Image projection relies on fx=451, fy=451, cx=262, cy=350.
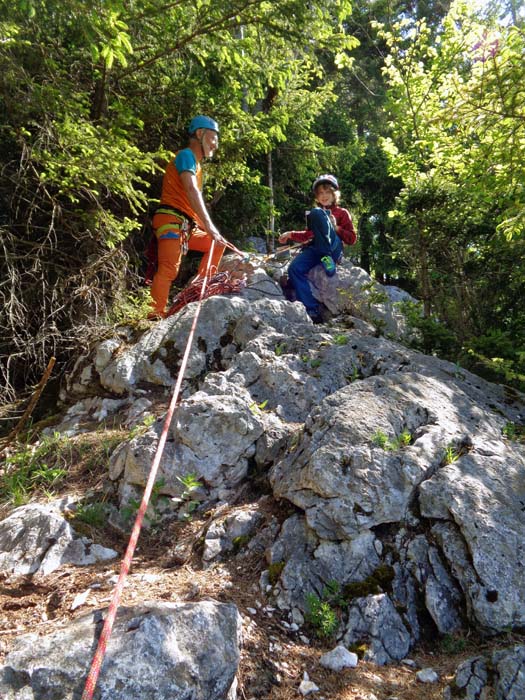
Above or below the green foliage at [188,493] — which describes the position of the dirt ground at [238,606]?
below

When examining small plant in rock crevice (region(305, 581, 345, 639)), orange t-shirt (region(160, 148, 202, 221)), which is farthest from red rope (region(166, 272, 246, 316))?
small plant in rock crevice (region(305, 581, 345, 639))

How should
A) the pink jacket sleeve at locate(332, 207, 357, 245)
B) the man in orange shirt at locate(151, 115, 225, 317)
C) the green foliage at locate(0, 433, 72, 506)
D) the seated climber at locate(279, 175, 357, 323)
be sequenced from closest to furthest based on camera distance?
the green foliage at locate(0, 433, 72, 506)
the man in orange shirt at locate(151, 115, 225, 317)
the seated climber at locate(279, 175, 357, 323)
the pink jacket sleeve at locate(332, 207, 357, 245)

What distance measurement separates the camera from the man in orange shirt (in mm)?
5348

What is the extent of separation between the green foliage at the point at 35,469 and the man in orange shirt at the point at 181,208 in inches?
84.6

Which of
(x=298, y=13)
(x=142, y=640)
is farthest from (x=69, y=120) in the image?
(x=142, y=640)

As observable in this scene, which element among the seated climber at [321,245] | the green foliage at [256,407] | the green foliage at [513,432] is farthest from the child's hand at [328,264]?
the green foliage at [513,432]

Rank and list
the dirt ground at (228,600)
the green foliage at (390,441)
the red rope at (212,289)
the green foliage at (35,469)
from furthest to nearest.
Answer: the red rope at (212,289)
the green foliage at (35,469)
the green foliage at (390,441)
the dirt ground at (228,600)

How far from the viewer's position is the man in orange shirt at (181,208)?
17.5 feet

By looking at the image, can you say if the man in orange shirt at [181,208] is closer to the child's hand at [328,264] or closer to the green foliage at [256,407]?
the child's hand at [328,264]

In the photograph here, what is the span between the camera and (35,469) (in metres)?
3.97

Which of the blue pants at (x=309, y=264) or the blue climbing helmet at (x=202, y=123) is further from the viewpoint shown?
the blue pants at (x=309, y=264)

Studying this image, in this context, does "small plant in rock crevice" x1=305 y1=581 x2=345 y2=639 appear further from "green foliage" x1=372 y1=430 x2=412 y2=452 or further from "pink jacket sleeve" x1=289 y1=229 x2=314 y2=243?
"pink jacket sleeve" x1=289 y1=229 x2=314 y2=243

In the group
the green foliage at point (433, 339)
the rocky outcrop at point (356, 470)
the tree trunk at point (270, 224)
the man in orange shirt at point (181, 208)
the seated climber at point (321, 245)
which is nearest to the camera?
the rocky outcrop at point (356, 470)

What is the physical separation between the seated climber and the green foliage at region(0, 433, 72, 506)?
3.72 m
